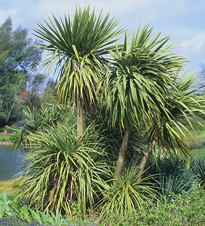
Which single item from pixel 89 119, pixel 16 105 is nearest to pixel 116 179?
pixel 89 119

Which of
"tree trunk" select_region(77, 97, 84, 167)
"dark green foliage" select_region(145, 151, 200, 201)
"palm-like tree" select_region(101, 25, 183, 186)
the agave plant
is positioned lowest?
the agave plant

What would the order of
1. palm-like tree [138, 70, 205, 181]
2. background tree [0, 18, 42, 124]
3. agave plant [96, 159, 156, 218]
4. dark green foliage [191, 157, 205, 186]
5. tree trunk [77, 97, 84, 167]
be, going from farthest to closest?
background tree [0, 18, 42, 124]
dark green foliage [191, 157, 205, 186]
tree trunk [77, 97, 84, 167]
palm-like tree [138, 70, 205, 181]
agave plant [96, 159, 156, 218]

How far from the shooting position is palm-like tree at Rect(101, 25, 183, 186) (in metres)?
4.09

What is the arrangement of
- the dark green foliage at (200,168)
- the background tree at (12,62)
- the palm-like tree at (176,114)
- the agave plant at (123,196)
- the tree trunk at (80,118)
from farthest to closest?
the background tree at (12,62) < the dark green foliage at (200,168) < the tree trunk at (80,118) < the palm-like tree at (176,114) < the agave plant at (123,196)

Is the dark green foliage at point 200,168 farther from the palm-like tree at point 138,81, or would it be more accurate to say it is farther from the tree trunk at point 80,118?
the tree trunk at point 80,118

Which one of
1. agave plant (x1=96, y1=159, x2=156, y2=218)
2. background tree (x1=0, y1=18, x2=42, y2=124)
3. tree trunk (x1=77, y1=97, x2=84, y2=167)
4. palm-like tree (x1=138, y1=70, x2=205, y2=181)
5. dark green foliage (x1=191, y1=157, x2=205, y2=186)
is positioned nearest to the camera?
agave plant (x1=96, y1=159, x2=156, y2=218)

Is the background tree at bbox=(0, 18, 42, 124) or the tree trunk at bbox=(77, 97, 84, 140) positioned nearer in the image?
the tree trunk at bbox=(77, 97, 84, 140)

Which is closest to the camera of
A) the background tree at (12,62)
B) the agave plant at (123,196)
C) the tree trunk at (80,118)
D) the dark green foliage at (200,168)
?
the agave plant at (123,196)

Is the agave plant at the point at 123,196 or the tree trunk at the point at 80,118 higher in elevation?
the tree trunk at the point at 80,118

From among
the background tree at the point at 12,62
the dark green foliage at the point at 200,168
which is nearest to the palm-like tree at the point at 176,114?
the dark green foliage at the point at 200,168

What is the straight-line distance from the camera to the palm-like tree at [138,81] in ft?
13.4

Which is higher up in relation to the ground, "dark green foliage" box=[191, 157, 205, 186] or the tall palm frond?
the tall palm frond

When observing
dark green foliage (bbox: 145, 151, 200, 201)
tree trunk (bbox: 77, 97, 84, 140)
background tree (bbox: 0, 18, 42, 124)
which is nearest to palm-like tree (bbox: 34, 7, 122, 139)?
tree trunk (bbox: 77, 97, 84, 140)

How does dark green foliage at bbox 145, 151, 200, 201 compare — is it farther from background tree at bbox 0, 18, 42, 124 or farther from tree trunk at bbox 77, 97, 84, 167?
background tree at bbox 0, 18, 42, 124
